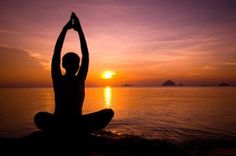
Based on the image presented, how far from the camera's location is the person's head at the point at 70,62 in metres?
4.82

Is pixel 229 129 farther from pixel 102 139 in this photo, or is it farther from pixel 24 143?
pixel 24 143

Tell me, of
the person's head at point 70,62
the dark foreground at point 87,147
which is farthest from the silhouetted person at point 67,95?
the dark foreground at point 87,147

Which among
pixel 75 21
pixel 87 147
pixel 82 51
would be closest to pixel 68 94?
pixel 82 51

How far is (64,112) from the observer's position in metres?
4.82

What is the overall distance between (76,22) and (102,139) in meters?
5.38

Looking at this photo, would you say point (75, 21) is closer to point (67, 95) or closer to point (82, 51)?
point (82, 51)

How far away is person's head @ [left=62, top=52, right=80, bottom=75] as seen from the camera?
4816 millimetres

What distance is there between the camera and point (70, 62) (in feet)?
15.9

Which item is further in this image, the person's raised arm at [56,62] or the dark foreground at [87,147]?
the dark foreground at [87,147]

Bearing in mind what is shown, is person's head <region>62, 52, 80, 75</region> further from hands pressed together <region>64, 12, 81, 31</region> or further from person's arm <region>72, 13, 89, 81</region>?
hands pressed together <region>64, 12, 81, 31</region>

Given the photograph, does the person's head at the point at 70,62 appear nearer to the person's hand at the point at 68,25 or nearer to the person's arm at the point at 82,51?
the person's arm at the point at 82,51

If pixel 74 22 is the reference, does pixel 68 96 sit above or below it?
below

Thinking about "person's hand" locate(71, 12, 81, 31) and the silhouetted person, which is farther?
"person's hand" locate(71, 12, 81, 31)

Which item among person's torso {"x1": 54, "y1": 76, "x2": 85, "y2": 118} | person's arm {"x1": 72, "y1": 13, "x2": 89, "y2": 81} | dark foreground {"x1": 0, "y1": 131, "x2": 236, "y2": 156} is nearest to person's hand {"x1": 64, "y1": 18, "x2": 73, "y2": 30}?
person's arm {"x1": 72, "y1": 13, "x2": 89, "y2": 81}
